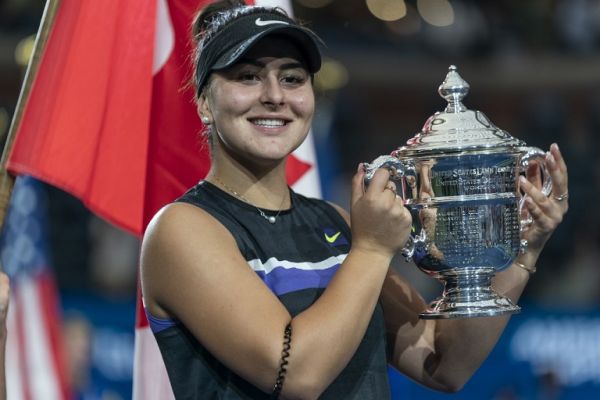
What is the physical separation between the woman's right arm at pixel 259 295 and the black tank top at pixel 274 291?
41mm

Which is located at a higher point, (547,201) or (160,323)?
(547,201)

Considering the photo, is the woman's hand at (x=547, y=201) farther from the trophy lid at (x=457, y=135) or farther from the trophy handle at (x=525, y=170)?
the trophy lid at (x=457, y=135)

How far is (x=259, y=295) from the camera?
1.79 m

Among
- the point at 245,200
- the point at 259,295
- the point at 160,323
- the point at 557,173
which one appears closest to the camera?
the point at 259,295

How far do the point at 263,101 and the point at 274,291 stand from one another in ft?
0.99

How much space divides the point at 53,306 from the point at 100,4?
2.64 meters

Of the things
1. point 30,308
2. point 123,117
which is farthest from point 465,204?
point 30,308

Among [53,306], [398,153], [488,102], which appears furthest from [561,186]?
[488,102]

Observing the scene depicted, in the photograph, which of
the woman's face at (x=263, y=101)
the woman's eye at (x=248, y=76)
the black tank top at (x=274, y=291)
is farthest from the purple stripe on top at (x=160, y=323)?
the woman's eye at (x=248, y=76)

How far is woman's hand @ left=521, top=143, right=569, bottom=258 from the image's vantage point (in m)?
2.12

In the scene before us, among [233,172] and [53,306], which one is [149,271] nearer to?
[233,172]

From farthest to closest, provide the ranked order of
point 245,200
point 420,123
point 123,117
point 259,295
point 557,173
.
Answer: point 420,123 → point 123,117 → point 557,173 → point 245,200 → point 259,295

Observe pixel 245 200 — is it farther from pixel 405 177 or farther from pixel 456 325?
pixel 456 325

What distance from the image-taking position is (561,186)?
7.02 feet
